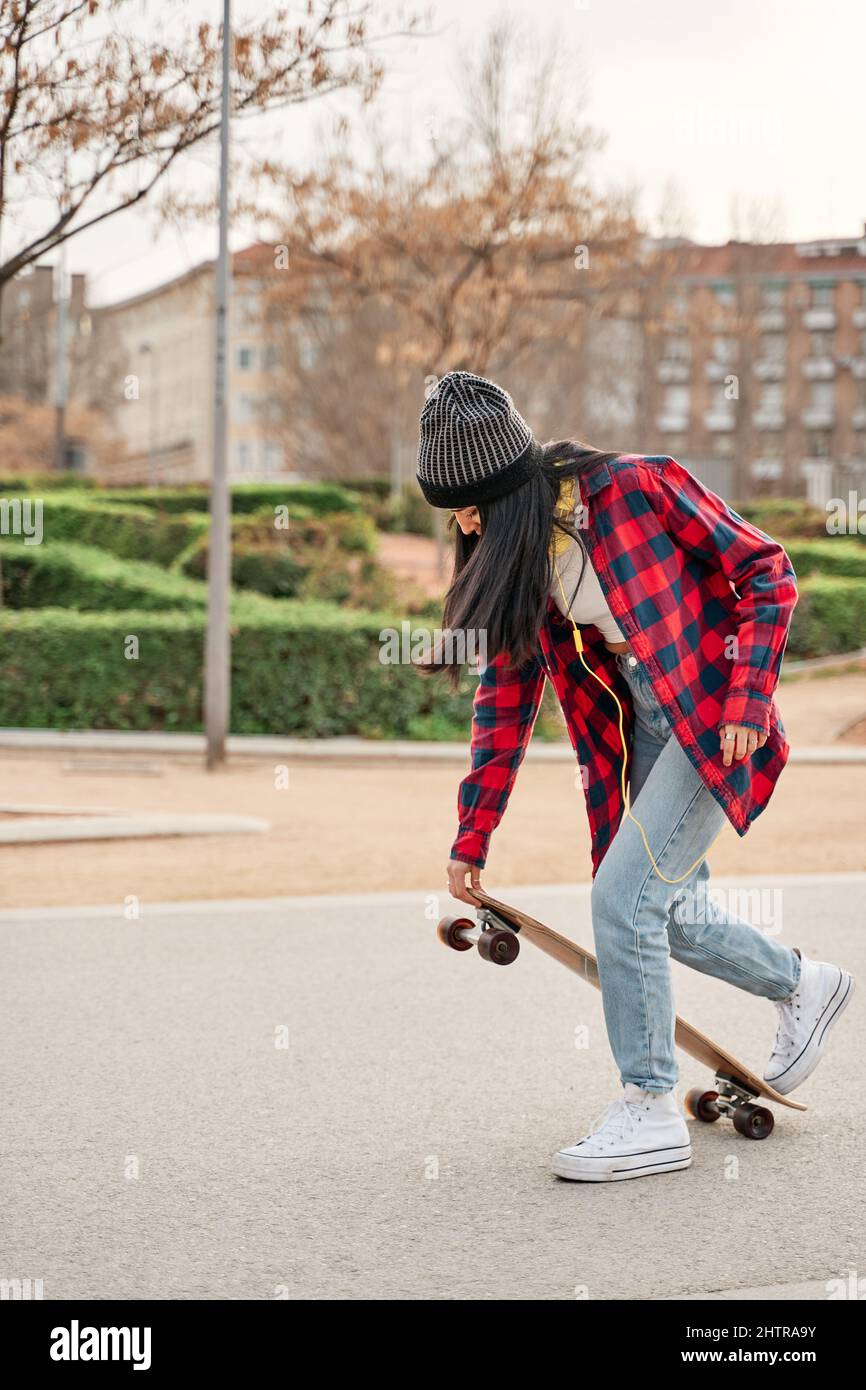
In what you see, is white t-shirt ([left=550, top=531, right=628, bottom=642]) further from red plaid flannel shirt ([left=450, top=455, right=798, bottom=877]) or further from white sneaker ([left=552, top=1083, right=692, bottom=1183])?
white sneaker ([left=552, top=1083, right=692, bottom=1183])

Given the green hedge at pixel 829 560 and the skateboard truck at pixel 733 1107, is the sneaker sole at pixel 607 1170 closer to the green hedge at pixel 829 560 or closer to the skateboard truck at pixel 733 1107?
the skateboard truck at pixel 733 1107

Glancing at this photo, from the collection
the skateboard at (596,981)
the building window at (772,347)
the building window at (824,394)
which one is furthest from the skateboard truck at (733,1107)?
the building window at (824,394)

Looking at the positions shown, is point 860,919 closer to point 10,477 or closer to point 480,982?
point 480,982

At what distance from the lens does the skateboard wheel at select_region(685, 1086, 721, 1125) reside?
4.41m

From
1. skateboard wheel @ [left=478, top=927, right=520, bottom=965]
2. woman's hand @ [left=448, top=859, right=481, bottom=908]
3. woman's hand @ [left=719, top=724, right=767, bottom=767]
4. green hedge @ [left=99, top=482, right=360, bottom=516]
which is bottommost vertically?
skateboard wheel @ [left=478, top=927, right=520, bottom=965]

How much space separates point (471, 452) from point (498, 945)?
1144 millimetres

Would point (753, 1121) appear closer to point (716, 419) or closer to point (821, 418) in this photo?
point (821, 418)

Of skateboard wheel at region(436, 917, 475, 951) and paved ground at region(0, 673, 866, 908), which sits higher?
skateboard wheel at region(436, 917, 475, 951)

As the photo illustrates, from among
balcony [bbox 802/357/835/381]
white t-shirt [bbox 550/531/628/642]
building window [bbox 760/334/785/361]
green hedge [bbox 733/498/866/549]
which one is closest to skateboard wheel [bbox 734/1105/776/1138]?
white t-shirt [bbox 550/531/628/642]

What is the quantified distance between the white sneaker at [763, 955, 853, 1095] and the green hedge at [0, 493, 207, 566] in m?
20.6

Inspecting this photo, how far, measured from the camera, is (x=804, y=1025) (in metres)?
4.34

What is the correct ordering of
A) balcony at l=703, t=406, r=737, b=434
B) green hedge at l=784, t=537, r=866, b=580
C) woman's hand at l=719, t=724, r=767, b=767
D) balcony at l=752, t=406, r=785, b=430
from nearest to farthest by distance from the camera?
woman's hand at l=719, t=724, r=767, b=767, green hedge at l=784, t=537, r=866, b=580, balcony at l=752, t=406, r=785, b=430, balcony at l=703, t=406, r=737, b=434

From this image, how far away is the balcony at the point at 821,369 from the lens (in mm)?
104750

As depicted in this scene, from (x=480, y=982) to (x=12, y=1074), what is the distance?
6.29 feet
